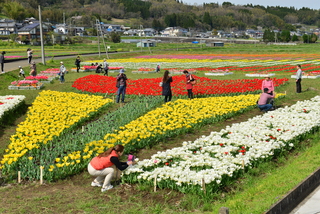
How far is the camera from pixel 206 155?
11430mm

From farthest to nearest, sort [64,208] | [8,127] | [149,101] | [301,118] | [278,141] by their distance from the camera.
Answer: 1. [149,101]
2. [8,127]
3. [301,118]
4. [278,141]
5. [64,208]

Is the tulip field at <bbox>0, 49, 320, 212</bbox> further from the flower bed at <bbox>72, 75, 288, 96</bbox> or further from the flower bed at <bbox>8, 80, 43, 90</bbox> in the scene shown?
the flower bed at <bbox>8, 80, 43, 90</bbox>

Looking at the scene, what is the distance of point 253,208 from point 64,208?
13.2 ft

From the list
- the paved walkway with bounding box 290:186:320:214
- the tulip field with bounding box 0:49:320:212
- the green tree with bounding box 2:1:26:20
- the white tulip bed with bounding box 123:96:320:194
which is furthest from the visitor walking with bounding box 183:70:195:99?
the green tree with bounding box 2:1:26:20

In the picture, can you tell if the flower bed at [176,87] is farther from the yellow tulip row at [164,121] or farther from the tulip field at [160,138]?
the yellow tulip row at [164,121]

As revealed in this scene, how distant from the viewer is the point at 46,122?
16.1 meters

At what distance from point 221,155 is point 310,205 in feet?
11.5

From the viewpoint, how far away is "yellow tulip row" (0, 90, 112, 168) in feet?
40.5

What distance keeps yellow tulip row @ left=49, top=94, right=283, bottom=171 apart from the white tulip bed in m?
1.62

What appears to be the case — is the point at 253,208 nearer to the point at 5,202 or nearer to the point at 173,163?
the point at 173,163

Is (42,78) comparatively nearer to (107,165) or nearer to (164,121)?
(164,121)

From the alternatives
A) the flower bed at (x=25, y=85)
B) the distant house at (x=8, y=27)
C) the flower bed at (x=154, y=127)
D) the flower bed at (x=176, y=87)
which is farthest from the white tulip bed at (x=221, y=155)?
the distant house at (x=8, y=27)

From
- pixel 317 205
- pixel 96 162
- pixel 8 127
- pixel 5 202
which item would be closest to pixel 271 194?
pixel 317 205

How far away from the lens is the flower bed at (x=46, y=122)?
11.6 metres
